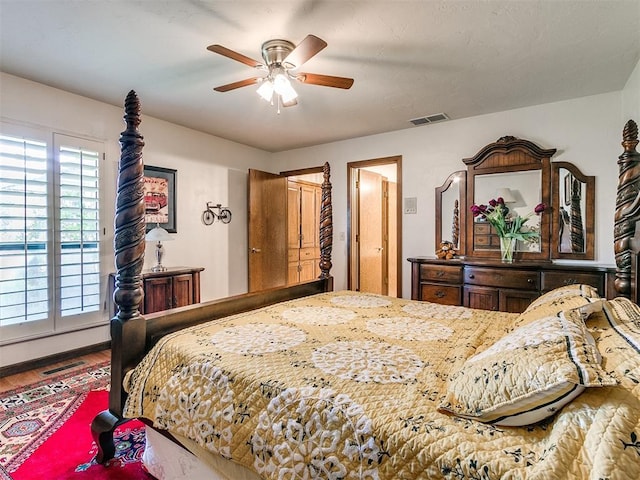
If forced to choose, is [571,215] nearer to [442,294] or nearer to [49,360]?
[442,294]

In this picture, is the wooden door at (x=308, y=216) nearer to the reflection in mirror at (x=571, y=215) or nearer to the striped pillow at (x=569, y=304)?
the reflection in mirror at (x=571, y=215)

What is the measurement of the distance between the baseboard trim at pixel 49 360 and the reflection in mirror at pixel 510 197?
4156 millimetres

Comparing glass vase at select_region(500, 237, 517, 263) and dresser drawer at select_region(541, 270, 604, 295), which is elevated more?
glass vase at select_region(500, 237, 517, 263)

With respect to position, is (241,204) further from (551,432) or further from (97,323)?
(551,432)

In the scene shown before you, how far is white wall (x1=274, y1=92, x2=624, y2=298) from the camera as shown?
10.4ft

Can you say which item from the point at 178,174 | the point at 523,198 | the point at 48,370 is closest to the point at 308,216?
the point at 178,174

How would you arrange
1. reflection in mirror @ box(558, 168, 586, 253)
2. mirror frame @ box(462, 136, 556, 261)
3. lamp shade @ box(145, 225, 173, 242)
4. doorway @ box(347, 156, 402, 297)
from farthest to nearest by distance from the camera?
doorway @ box(347, 156, 402, 297) < lamp shade @ box(145, 225, 173, 242) < mirror frame @ box(462, 136, 556, 261) < reflection in mirror @ box(558, 168, 586, 253)

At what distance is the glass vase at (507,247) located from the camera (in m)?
3.52

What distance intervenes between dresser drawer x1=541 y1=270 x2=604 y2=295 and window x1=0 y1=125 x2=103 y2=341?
14.2 feet

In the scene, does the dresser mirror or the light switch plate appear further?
the light switch plate

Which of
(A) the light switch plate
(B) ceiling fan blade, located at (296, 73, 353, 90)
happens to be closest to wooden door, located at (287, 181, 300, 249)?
(A) the light switch plate

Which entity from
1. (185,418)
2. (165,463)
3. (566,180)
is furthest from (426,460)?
(566,180)

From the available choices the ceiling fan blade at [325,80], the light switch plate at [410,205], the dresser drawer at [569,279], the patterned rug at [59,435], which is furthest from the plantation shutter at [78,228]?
the dresser drawer at [569,279]

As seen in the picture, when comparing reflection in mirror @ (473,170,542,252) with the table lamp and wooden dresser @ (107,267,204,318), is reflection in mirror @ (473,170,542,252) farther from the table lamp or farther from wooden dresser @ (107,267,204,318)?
the table lamp
